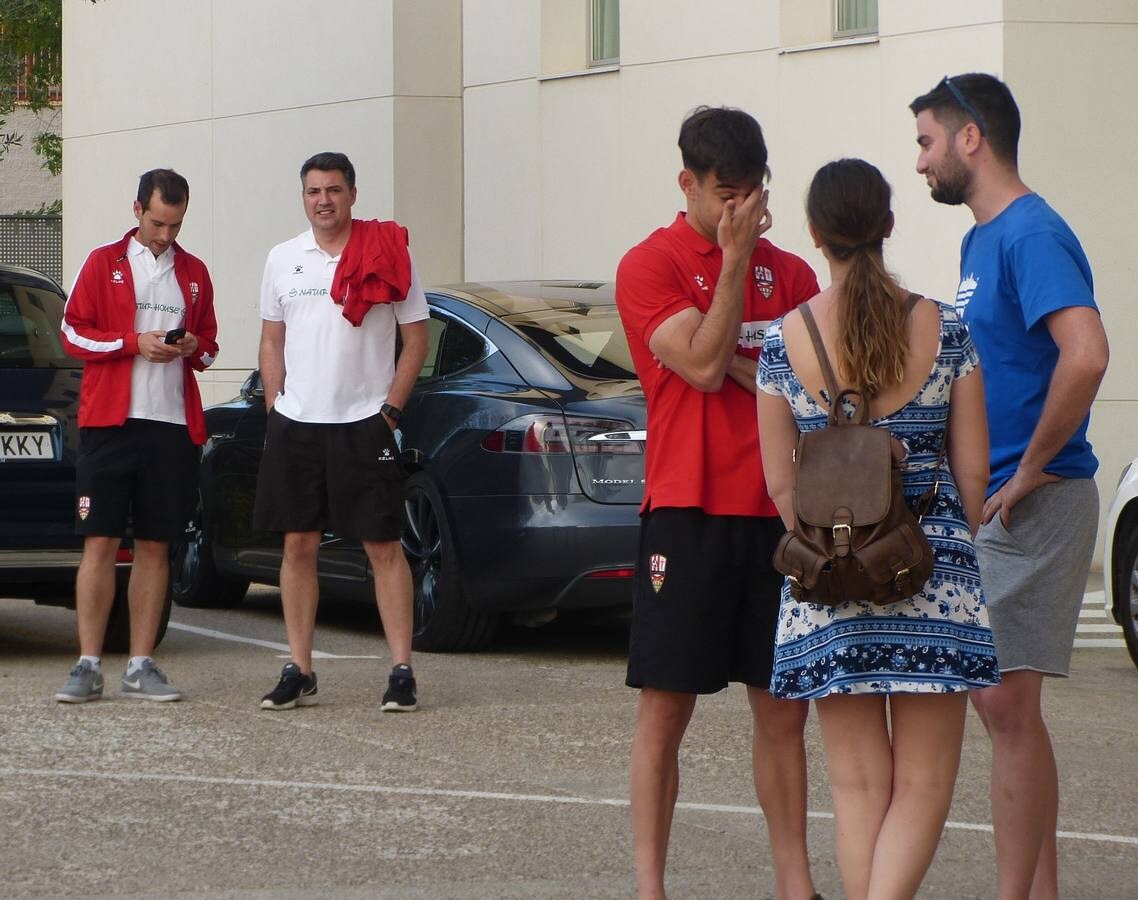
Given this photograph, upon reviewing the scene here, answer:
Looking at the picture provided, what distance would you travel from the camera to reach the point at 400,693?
7.46 m

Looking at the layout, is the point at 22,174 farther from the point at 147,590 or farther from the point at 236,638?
the point at 147,590

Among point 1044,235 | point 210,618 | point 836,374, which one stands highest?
point 1044,235

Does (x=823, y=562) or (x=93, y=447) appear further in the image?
(x=93, y=447)

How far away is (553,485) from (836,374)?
4638 millimetres

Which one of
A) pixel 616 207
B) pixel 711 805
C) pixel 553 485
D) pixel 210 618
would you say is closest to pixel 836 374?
pixel 711 805

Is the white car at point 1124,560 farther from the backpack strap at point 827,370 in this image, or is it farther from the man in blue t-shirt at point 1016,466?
the backpack strap at point 827,370

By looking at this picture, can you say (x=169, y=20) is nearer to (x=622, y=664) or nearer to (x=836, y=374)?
(x=622, y=664)

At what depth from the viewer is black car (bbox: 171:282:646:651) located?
844cm

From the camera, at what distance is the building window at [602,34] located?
55.4ft

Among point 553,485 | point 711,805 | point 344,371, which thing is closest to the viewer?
point 711,805

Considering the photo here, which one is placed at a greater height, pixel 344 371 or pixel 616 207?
pixel 616 207

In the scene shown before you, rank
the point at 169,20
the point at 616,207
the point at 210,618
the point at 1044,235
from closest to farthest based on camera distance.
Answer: the point at 1044,235 < the point at 210,618 < the point at 616,207 < the point at 169,20

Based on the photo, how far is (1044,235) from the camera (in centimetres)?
436

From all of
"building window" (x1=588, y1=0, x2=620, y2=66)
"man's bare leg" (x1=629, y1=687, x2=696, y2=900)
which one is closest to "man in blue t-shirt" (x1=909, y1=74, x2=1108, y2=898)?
"man's bare leg" (x1=629, y1=687, x2=696, y2=900)
